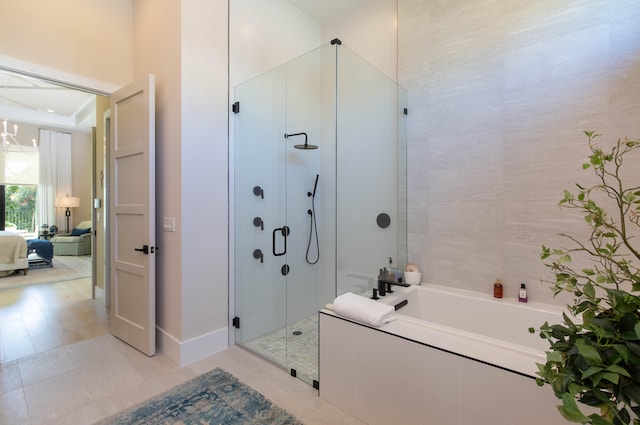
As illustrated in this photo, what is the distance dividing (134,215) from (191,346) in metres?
1.23

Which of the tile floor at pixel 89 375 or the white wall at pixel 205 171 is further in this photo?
the white wall at pixel 205 171

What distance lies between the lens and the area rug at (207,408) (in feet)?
5.78

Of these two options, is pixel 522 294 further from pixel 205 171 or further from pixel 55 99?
pixel 55 99

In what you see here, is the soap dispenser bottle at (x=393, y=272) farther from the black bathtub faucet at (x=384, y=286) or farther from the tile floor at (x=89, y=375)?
the tile floor at (x=89, y=375)

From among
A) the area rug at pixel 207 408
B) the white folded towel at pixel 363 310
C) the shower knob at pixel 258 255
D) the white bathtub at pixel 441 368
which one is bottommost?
the area rug at pixel 207 408

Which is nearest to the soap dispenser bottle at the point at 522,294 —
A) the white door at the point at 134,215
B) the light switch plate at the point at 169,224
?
the light switch plate at the point at 169,224

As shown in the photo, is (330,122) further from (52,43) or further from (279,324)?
(52,43)

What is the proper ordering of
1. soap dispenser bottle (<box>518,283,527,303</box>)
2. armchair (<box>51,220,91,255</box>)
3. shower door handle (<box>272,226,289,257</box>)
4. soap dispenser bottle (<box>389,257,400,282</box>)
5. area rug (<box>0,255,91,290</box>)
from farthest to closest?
armchair (<box>51,220,91,255</box>), area rug (<box>0,255,91,290</box>), shower door handle (<box>272,226,289,257</box>), soap dispenser bottle (<box>389,257,400,282</box>), soap dispenser bottle (<box>518,283,527,303</box>)

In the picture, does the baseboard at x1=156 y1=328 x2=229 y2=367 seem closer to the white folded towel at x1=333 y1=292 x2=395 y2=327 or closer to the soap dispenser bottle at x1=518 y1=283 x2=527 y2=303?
the white folded towel at x1=333 y1=292 x2=395 y2=327

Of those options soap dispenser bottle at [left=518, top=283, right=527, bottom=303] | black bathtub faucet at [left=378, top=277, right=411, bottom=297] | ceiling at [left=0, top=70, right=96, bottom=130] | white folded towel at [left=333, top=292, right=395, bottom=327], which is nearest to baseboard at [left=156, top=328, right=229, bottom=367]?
white folded towel at [left=333, top=292, right=395, bottom=327]

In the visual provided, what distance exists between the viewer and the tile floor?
185 centimetres

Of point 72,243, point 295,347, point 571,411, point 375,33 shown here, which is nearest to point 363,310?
point 295,347

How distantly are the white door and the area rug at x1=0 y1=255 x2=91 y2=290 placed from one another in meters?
3.20

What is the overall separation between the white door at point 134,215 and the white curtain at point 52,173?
665cm
